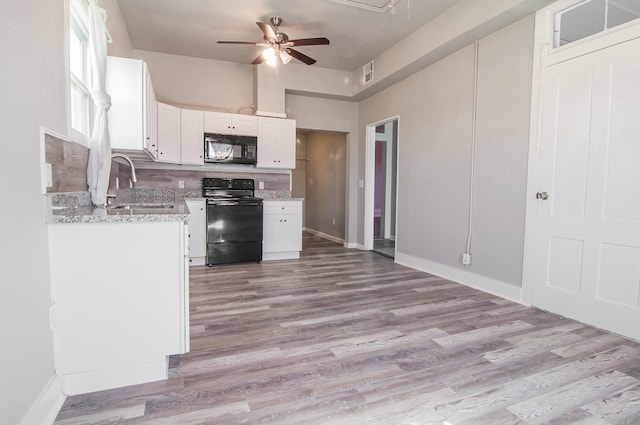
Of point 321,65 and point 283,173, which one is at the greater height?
point 321,65

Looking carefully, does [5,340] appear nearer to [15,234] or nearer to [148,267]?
[15,234]

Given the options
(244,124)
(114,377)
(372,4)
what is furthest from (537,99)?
(114,377)

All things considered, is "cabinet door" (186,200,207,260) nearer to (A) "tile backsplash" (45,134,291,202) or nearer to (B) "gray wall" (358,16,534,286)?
(A) "tile backsplash" (45,134,291,202)

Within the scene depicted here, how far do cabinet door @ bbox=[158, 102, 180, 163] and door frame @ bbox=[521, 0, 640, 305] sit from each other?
4.06 meters

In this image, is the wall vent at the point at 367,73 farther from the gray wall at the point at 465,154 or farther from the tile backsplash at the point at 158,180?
the tile backsplash at the point at 158,180

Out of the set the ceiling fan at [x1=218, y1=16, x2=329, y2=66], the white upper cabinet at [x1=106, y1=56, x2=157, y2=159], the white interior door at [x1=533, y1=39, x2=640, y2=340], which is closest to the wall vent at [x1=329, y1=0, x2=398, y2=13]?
the ceiling fan at [x1=218, y1=16, x2=329, y2=66]

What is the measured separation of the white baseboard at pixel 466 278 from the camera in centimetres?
315

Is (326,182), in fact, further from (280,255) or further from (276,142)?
(280,255)

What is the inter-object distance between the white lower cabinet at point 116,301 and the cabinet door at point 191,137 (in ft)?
10.1

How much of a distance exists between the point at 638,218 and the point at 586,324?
0.89m

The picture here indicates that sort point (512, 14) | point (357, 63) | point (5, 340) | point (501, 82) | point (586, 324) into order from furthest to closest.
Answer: point (357, 63) < point (501, 82) < point (512, 14) < point (586, 324) < point (5, 340)

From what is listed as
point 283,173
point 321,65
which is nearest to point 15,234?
point 283,173

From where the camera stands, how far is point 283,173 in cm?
536

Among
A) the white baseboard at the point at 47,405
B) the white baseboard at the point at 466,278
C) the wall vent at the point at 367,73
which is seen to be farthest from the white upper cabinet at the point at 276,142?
the white baseboard at the point at 47,405
